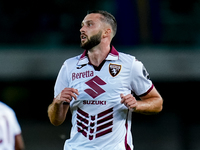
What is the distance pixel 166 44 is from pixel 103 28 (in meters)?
5.82

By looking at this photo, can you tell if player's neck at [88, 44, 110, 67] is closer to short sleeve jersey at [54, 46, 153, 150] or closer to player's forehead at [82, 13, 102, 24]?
short sleeve jersey at [54, 46, 153, 150]

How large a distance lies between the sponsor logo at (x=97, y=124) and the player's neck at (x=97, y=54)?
440 millimetres

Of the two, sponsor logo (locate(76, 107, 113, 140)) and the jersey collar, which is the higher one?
the jersey collar

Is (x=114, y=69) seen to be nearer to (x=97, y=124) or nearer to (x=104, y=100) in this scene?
(x=104, y=100)

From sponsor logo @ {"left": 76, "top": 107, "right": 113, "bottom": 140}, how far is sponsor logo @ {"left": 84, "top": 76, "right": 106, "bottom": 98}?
0.16 m

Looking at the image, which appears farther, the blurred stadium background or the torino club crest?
→ the blurred stadium background

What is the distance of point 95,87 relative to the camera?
11.8 ft

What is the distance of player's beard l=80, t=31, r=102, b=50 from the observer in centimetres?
361

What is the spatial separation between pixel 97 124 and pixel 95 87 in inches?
12.2

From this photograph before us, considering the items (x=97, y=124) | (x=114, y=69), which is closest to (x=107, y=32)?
(x=114, y=69)

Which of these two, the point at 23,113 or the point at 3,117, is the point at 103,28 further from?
the point at 23,113

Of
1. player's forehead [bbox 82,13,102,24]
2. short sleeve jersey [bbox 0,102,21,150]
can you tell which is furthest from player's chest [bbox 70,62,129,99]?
short sleeve jersey [bbox 0,102,21,150]

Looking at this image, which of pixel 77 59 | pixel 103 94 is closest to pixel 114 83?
pixel 103 94

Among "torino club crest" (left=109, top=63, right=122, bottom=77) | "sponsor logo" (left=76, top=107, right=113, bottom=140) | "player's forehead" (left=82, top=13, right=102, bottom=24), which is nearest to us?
"sponsor logo" (left=76, top=107, right=113, bottom=140)
